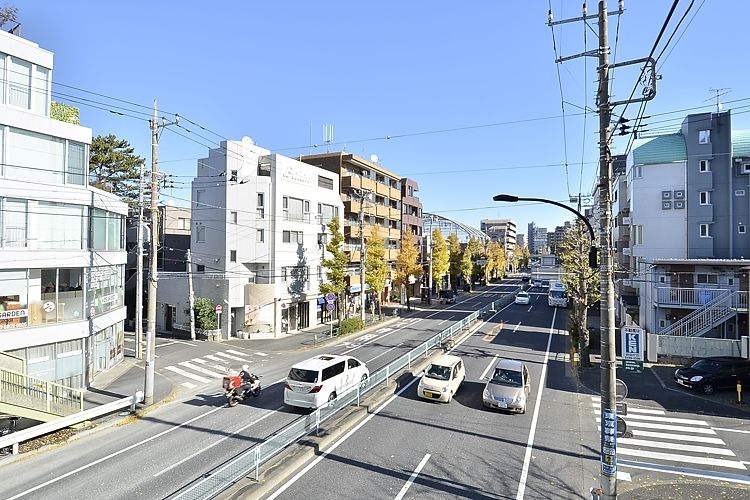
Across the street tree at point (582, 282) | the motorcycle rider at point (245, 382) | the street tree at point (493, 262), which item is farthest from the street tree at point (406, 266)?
the street tree at point (493, 262)

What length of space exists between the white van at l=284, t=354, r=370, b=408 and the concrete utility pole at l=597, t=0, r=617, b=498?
971 cm

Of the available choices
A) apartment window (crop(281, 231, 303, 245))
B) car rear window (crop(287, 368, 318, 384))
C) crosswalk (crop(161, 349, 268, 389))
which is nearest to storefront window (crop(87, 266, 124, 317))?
crosswalk (crop(161, 349, 268, 389))

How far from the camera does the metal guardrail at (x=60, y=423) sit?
13125mm

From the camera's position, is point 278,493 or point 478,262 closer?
point 278,493

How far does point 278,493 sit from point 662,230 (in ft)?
107

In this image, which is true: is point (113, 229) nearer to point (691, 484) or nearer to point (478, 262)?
point (691, 484)

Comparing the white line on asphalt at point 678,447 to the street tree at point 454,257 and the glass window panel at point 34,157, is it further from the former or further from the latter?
the street tree at point 454,257

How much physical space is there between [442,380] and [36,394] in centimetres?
1468

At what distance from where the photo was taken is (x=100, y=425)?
15742mm

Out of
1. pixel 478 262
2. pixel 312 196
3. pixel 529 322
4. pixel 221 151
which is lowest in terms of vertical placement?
pixel 529 322

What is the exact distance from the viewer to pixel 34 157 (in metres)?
17.6

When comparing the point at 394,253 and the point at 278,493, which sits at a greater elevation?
the point at 394,253

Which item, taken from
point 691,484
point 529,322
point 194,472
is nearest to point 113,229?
point 194,472

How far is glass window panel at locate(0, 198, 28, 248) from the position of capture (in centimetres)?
1666
